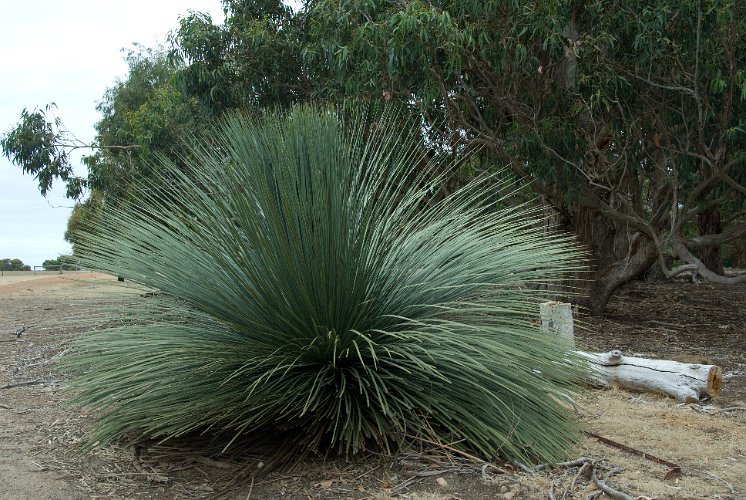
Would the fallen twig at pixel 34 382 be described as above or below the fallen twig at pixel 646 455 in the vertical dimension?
above

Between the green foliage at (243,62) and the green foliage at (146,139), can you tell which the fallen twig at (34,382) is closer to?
the green foliage at (146,139)

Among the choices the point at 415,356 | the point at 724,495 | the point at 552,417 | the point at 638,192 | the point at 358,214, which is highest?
the point at 638,192

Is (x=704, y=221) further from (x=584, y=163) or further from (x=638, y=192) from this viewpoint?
(x=584, y=163)

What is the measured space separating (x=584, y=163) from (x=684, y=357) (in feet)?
11.6

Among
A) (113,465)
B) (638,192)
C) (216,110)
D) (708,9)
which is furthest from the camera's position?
(216,110)

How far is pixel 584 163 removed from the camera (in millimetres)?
10242

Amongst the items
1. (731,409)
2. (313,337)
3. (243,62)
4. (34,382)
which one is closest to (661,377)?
(731,409)

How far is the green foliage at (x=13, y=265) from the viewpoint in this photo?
3912 cm

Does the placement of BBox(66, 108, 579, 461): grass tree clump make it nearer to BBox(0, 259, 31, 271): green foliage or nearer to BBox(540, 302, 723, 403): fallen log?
BBox(540, 302, 723, 403): fallen log

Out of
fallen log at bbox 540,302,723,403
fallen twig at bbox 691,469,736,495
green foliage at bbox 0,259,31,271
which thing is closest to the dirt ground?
fallen twig at bbox 691,469,736,495

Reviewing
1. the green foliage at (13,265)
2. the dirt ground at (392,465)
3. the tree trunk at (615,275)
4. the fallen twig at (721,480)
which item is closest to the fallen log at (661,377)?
the dirt ground at (392,465)

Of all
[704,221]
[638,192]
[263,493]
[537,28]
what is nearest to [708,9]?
[537,28]

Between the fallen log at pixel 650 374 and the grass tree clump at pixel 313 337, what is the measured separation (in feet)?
5.93

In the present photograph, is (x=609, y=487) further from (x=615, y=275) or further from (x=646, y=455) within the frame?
(x=615, y=275)
